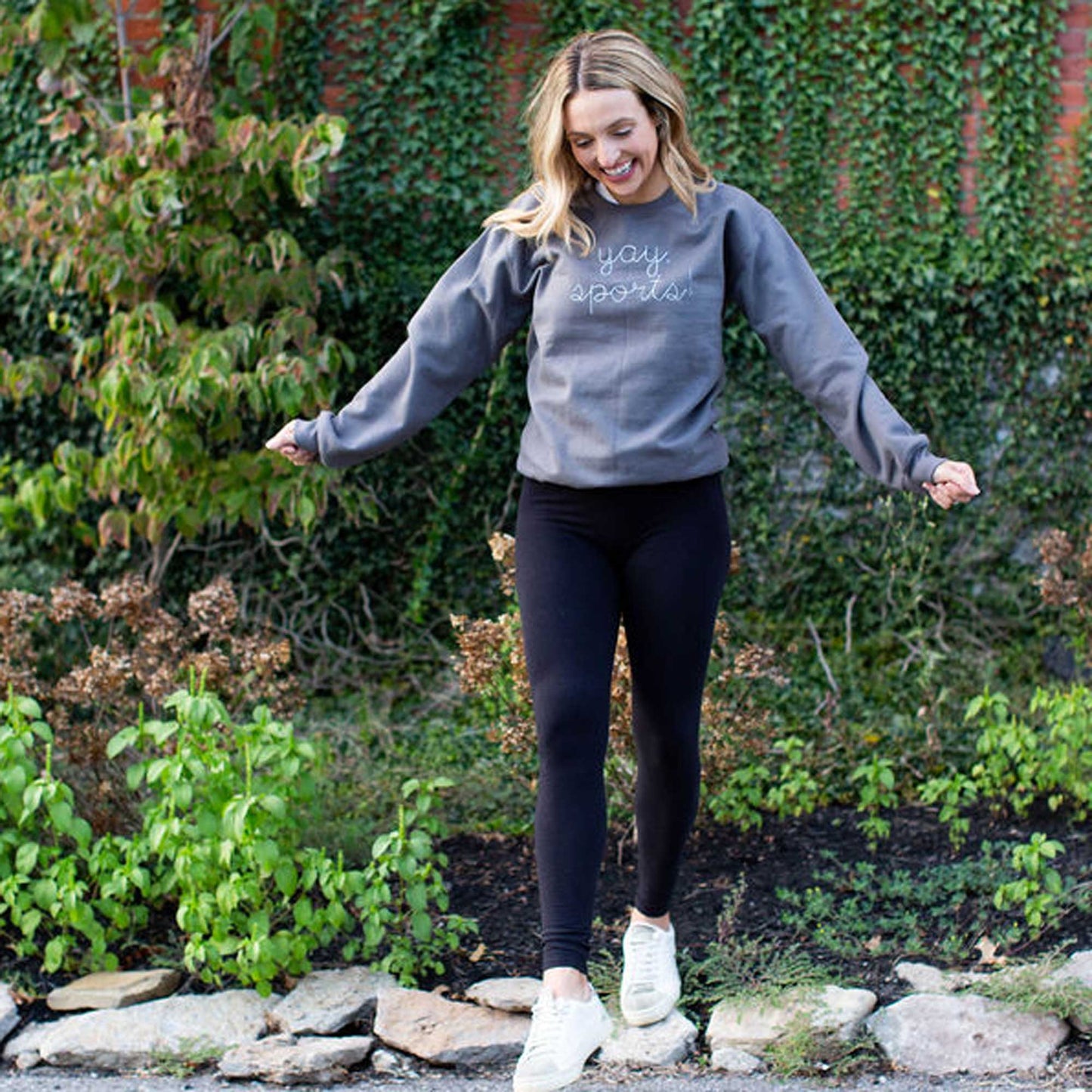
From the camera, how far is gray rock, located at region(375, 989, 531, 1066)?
312 centimetres

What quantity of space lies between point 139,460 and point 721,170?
100.0 inches

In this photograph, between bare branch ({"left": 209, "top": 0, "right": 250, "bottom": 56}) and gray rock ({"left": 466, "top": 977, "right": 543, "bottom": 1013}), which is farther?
bare branch ({"left": 209, "top": 0, "right": 250, "bottom": 56})

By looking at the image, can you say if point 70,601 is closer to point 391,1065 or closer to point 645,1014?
point 391,1065

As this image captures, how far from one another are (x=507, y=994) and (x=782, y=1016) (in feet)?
1.98

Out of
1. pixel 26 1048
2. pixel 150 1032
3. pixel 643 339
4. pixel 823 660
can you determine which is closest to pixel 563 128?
pixel 643 339

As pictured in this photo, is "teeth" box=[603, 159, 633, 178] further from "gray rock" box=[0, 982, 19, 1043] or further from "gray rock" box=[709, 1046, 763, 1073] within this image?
"gray rock" box=[0, 982, 19, 1043]

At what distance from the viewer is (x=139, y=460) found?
17.1ft

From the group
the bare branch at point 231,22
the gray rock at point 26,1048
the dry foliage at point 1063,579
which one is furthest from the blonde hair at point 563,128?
the bare branch at point 231,22

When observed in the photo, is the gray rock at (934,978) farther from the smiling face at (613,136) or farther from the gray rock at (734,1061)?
the smiling face at (613,136)

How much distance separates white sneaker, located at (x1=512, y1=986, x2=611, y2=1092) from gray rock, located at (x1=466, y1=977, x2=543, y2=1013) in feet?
1.59

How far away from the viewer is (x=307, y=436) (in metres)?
3.03

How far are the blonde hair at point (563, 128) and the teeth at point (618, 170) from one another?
0.10m

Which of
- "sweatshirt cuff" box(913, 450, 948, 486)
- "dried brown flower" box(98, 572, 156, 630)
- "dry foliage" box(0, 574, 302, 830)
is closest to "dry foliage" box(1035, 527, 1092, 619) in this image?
"sweatshirt cuff" box(913, 450, 948, 486)

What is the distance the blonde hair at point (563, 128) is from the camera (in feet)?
9.14
